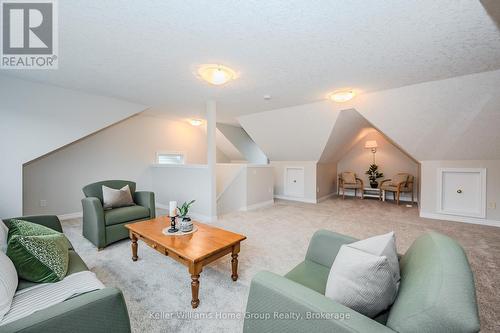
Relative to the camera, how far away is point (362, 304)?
0.91 metres

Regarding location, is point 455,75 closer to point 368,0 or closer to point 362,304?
point 368,0

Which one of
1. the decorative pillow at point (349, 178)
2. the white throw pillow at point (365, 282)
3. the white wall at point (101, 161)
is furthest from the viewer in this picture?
the decorative pillow at point (349, 178)

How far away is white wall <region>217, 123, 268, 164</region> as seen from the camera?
6.55 meters

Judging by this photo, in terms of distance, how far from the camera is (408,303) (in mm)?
764

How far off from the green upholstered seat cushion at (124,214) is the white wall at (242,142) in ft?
12.4

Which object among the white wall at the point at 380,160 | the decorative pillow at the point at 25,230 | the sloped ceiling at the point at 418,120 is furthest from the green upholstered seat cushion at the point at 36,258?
the white wall at the point at 380,160

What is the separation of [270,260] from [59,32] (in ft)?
10.6

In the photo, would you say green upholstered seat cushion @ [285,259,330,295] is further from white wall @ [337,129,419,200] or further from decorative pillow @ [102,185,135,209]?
white wall @ [337,129,419,200]

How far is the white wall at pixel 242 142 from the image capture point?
21.5 feet

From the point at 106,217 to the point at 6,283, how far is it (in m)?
1.77

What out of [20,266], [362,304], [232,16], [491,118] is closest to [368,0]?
[232,16]

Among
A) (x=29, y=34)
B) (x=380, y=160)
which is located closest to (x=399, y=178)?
(x=380, y=160)

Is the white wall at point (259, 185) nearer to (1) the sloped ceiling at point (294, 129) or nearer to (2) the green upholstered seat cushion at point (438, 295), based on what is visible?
(1) the sloped ceiling at point (294, 129)

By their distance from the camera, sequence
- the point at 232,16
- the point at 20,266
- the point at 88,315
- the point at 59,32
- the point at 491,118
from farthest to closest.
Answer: the point at 491,118 < the point at 59,32 < the point at 232,16 < the point at 20,266 < the point at 88,315
